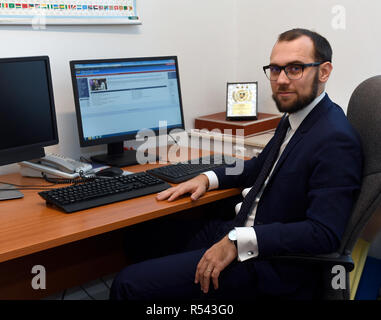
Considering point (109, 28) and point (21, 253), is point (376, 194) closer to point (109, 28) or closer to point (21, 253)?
point (21, 253)

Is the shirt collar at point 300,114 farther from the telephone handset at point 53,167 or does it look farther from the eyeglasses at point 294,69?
the telephone handset at point 53,167

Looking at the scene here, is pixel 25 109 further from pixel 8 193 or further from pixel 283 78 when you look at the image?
pixel 283 78

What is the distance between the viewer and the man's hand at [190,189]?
62.5 inches

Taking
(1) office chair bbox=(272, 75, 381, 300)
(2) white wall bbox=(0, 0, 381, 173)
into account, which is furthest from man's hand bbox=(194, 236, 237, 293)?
(2) white wall bbox=(0, 0, 381, 173)

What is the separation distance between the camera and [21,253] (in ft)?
3.94

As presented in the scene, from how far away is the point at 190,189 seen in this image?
1.64 m

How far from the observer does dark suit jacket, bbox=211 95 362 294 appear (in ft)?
4.15

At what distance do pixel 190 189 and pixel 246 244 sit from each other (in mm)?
372

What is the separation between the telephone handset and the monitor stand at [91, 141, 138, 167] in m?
0.17

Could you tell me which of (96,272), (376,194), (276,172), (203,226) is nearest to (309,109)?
(276,172)

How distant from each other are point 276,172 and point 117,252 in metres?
1.04

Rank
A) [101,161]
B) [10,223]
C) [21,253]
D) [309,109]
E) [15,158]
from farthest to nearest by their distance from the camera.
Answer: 1. [101,161]
2. [15,158]
3. [309,109]
4. [10,223]
5. [21,253]

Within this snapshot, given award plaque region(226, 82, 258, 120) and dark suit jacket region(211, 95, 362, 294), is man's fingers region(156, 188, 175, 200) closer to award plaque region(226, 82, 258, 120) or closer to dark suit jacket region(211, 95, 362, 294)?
dark suit jacket region(211, 95, 362, 294)

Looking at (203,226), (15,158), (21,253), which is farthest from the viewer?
(203,226)
